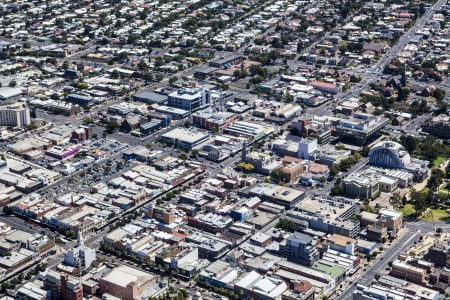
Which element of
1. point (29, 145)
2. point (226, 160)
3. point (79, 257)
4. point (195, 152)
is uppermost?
point (79, 257)

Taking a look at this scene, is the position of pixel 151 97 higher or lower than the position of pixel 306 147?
lower

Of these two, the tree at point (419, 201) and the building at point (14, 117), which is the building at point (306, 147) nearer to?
the tree at point (419, 201)

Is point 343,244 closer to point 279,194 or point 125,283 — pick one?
point 279,194

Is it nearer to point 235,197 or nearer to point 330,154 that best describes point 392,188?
point 330,154

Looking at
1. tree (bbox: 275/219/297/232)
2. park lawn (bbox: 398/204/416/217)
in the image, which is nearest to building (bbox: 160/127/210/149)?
tree (bbox: 275/219/297/232)

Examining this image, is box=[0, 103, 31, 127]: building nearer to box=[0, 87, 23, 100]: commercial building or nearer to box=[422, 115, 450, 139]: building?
box=[0, 87, 23, 100]: commercial building

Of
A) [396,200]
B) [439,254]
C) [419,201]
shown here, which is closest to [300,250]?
[439,254]

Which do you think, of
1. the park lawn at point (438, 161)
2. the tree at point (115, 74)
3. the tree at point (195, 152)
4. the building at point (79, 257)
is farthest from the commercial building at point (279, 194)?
the tree at point (115, 74)
